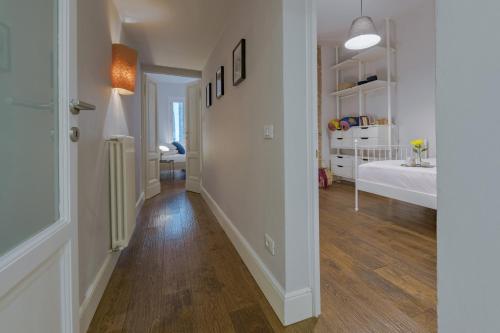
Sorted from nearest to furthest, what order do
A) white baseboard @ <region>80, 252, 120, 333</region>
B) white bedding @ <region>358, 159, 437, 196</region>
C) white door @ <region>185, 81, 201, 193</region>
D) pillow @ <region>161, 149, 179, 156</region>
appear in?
white baseboard @ <region>80, 252, 120, 333</region> < white bedding @ <region>358, 159, 437, 196</region> < white door @ <region>185, 81, 201, 193</region> < pillow @ <region>161, 149, 179, 156</region>

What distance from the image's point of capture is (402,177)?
2484mm

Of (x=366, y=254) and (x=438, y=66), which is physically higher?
(x=438, y=66)

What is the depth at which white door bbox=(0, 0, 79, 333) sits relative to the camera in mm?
573

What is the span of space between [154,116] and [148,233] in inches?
116

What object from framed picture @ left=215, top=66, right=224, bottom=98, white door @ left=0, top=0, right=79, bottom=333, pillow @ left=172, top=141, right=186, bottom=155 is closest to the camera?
white door @ left=0, top=0, right=79, bottom=333

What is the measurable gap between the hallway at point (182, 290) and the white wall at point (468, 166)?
1.00 m

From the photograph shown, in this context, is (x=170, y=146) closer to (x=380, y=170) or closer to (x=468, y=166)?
(x=380, y=170)

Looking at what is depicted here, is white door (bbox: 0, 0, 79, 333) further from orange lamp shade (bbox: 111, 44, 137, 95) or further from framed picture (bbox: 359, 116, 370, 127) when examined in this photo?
framed picture (bbox: 359, 116, 370, 127)

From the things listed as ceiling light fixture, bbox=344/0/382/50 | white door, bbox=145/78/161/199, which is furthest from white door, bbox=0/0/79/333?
white door, bbox=145/78/161/199

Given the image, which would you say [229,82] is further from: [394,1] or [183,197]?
[394,1]

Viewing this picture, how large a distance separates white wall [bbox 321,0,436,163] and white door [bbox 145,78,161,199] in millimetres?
4292

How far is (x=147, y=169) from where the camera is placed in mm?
4164

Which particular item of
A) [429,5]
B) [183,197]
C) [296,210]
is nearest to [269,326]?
[296,210]

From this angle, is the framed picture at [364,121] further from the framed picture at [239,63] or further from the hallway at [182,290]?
the hallway at [182,290]
